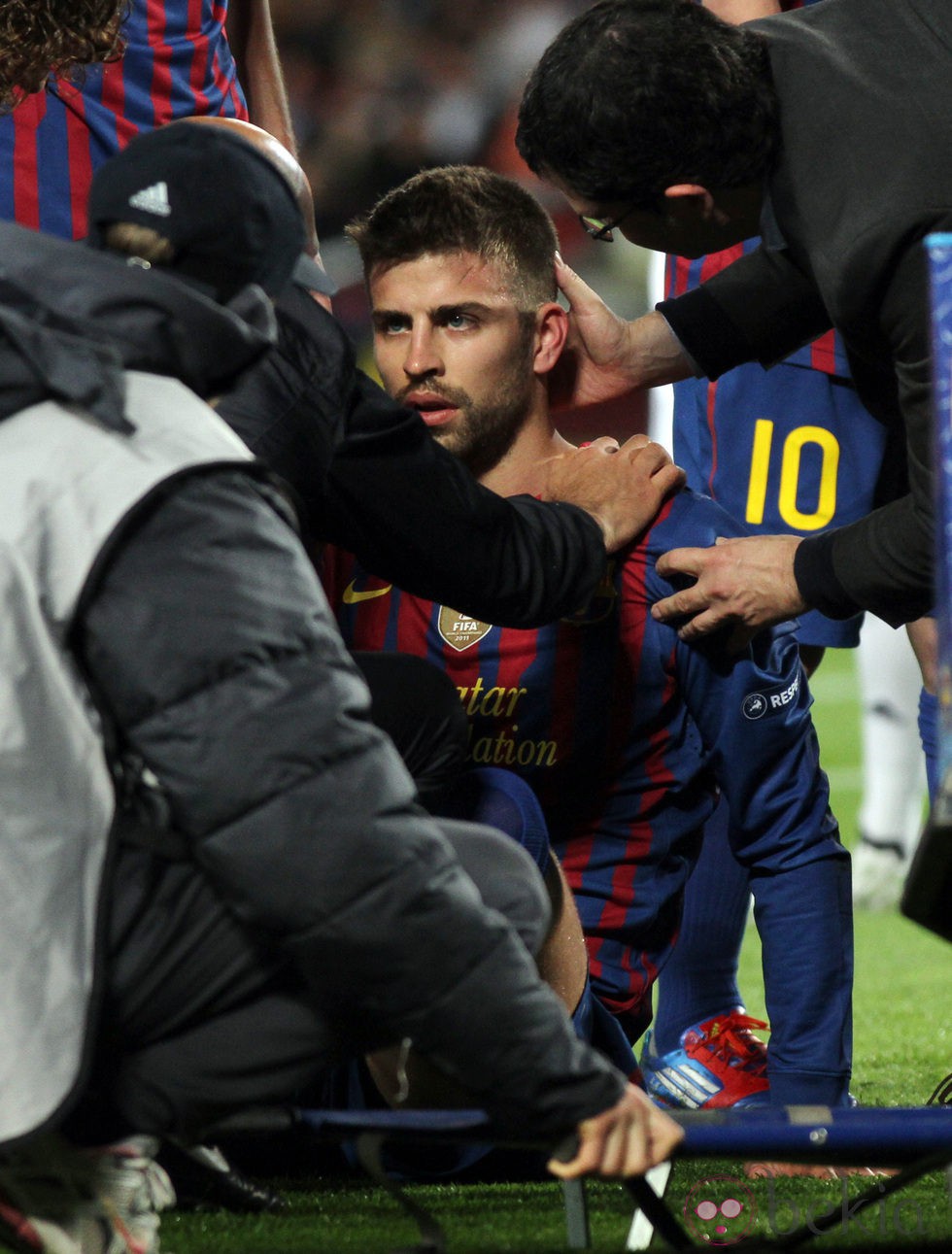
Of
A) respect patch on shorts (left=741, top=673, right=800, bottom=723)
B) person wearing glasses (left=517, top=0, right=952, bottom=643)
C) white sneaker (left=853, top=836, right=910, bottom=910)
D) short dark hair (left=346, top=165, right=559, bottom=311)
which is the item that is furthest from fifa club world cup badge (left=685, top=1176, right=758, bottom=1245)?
white sneaker (left=853, top=836, right=910, bottom=910)

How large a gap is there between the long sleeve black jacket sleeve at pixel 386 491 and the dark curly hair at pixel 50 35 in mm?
515

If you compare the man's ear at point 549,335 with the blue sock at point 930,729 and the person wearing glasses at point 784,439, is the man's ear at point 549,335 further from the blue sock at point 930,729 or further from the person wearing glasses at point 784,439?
the blue sock at point 930,729

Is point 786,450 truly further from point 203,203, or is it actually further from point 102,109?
point 203,203

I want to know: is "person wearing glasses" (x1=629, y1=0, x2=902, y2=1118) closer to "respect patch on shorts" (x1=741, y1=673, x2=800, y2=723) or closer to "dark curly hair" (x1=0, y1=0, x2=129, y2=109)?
"respect patch on shorts" (x1=741, y1=673, x2=800, y2=723)

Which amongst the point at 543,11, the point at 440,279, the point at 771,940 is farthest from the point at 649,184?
the point at 543,11

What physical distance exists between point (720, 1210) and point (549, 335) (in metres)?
1.35

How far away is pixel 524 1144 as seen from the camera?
1416 millimetres

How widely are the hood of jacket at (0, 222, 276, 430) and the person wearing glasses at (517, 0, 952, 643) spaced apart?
0.89 metres

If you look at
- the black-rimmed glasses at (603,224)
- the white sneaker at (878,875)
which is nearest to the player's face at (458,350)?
the black-rimmed glasses at (603,224)

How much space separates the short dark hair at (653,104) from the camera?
2.16 m

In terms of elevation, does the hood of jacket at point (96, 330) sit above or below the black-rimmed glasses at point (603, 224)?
above

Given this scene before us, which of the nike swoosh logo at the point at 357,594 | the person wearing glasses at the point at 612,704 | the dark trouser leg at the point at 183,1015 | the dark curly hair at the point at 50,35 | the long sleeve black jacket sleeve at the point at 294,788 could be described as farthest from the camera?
the nike swoosh logo at the point at 357,594

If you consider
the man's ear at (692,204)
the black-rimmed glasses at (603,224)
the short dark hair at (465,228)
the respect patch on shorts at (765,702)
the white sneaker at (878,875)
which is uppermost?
the man's ear at (692,204)

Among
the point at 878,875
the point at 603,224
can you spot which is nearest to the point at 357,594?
the point at 603,224
